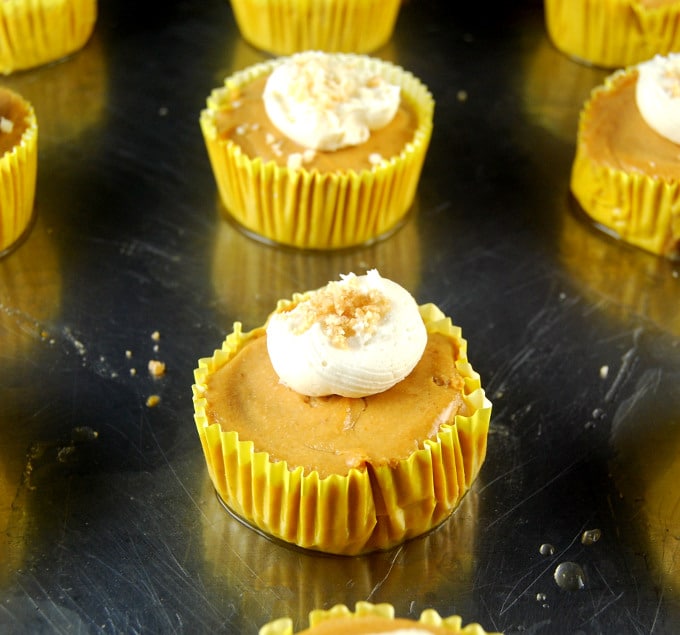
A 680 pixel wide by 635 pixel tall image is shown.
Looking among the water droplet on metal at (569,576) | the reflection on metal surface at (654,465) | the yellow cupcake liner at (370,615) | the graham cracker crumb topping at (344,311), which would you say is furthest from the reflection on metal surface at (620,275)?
the yellow cupcake liner at (370,615)

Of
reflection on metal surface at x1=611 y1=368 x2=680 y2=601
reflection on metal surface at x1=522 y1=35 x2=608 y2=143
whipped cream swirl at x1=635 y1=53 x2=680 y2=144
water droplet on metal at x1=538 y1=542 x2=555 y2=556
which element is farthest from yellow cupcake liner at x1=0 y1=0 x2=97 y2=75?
water droplet on metal at x1=538 y1=542 x2=555 y2=556

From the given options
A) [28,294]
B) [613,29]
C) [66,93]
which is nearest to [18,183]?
[28,294]

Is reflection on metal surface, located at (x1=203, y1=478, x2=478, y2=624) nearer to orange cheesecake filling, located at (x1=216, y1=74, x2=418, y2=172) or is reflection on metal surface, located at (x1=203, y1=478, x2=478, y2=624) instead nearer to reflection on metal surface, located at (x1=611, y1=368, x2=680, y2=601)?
reflection on metal surface, located at (x1=611, y1=368, x2=680, y2=601)

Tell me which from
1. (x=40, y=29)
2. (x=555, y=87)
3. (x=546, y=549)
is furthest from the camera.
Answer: (x=555, y=87)

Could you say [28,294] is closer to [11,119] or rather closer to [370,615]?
[11,119]

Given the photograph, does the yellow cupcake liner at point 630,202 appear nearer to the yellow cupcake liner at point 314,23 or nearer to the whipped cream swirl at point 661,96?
the whipped cream swirl at point 661,96

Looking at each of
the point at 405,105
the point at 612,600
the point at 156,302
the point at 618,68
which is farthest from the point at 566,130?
the point at 612,600

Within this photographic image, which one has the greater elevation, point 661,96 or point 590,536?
point 661,96
